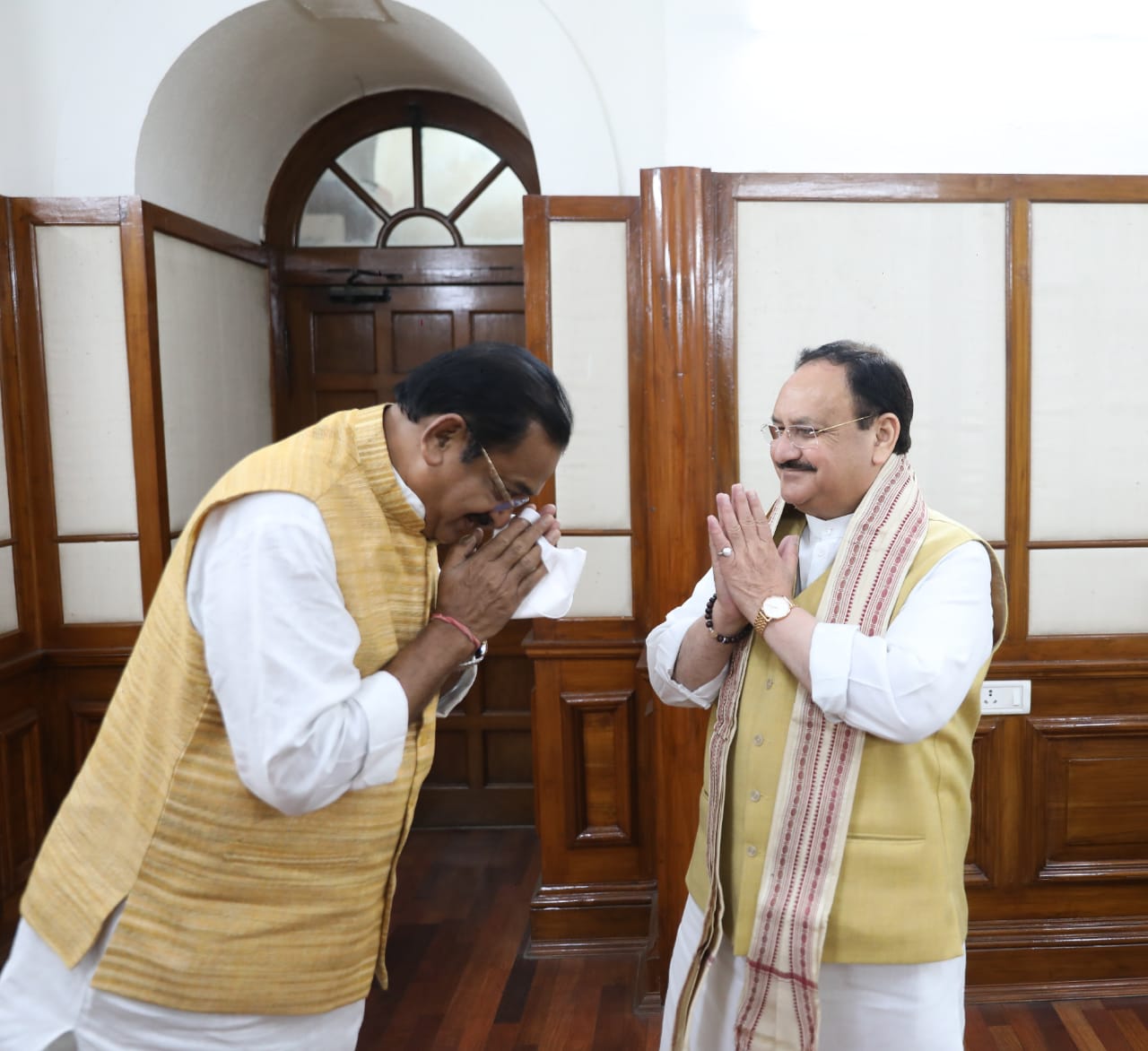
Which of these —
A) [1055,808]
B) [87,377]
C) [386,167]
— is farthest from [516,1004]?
[386,167]

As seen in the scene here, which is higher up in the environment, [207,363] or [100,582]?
[207,363]

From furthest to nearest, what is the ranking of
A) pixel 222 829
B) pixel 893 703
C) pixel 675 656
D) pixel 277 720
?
1. pixel 675 656
2. pixel 893 703
3. pixel 222 829
4. pixel 277 720

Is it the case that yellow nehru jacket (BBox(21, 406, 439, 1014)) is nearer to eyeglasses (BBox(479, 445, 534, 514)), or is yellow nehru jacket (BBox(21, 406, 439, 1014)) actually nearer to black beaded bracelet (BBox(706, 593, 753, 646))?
eyeglasses (BBox(479, 445, 534, 514))

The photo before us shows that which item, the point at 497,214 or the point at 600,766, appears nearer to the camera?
the point at 600,766

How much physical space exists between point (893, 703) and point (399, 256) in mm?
3154

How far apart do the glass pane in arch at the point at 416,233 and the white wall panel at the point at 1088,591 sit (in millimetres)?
2565

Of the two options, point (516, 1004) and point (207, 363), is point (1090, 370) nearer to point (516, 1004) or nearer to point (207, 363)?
point (516, 1004)

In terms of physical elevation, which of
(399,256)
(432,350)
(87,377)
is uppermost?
(399,256)

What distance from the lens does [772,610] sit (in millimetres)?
1526

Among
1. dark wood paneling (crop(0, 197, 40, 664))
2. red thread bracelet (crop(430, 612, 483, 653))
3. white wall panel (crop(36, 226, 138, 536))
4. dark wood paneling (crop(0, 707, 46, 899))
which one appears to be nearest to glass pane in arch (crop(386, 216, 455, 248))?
white wall panel (crop(36, 226, 138, 536))

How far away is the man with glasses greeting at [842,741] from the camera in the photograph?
59.0 inches

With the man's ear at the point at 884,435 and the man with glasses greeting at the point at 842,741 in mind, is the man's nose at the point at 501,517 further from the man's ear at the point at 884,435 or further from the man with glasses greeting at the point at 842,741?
the man's ear at the point at 884,435

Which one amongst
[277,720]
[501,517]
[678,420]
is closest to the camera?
[277,720]

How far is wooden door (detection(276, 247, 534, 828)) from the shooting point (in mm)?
4066
